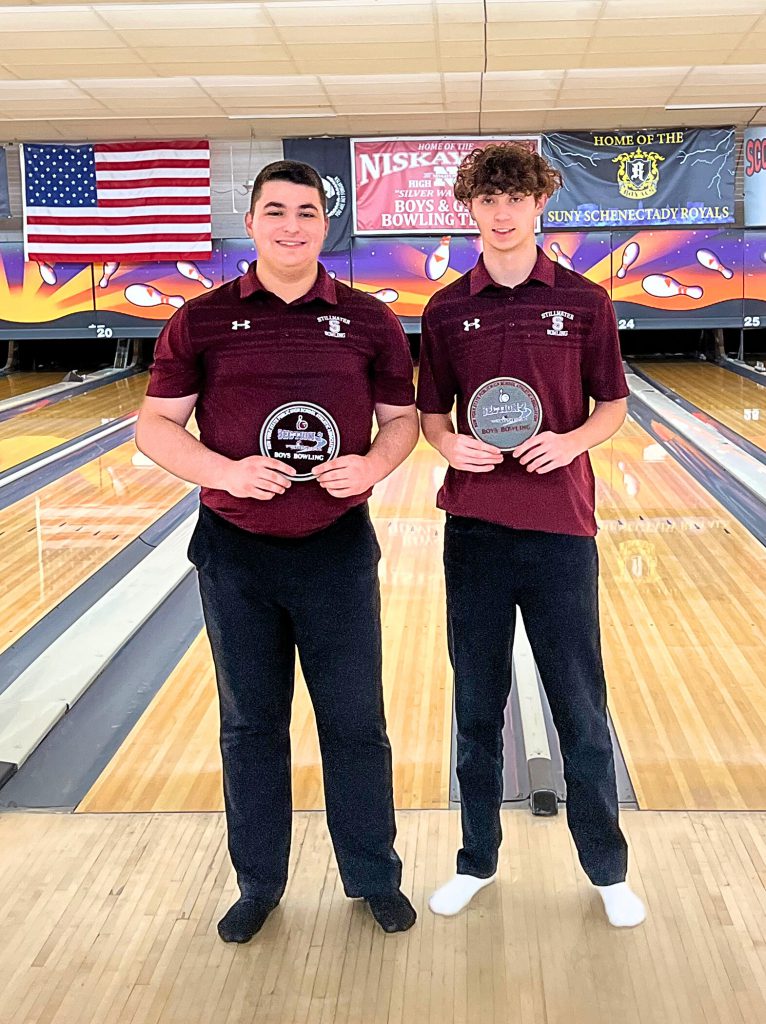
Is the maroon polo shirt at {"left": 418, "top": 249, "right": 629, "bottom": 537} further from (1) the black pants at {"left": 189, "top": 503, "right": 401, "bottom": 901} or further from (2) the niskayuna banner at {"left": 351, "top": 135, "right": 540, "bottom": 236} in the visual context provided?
(2) the niskayuna banner at {"left": 351, "top": 135, "right": 540, "bottom": 236}

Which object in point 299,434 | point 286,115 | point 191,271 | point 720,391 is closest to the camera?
point 299,434

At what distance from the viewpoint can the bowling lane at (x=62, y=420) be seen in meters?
7.01

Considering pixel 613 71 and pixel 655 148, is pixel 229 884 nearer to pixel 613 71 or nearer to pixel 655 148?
pixel 613 71

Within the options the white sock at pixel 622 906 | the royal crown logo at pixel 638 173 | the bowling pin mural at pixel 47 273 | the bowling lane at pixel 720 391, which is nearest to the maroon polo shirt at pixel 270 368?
the white sock at pixel 622 906

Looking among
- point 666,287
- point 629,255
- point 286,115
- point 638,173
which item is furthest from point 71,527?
point 666,287

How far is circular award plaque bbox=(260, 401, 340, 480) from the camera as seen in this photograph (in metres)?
1.83

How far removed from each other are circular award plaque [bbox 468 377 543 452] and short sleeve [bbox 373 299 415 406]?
0.49 ft

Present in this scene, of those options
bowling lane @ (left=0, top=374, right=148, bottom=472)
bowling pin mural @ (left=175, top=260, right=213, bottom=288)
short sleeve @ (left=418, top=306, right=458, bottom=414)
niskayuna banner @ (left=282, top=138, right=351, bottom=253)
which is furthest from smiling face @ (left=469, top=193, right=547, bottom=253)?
bowling pin mural @ (left=175, top=260, right=213, bottom=288)

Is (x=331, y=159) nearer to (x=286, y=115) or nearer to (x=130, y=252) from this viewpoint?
(x=286, y=115)

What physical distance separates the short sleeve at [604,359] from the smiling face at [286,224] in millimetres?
474

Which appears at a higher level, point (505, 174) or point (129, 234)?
point (129, 234)

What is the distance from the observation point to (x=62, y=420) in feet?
27.2

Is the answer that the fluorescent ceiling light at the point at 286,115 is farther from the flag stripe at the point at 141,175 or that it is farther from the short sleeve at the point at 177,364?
the short sleeve at the point at 177,364

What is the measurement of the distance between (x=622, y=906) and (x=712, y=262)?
9.87 meters
